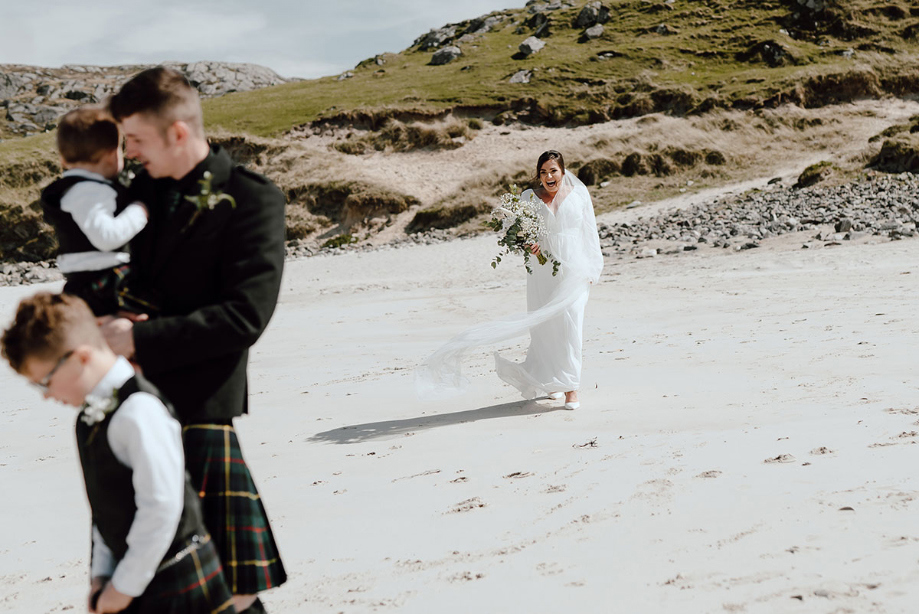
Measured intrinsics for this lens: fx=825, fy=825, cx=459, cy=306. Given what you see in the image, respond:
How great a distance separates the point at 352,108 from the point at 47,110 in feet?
222

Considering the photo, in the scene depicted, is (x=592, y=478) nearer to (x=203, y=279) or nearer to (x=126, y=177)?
(x=203, y=279)

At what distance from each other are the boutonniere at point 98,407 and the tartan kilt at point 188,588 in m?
0.45

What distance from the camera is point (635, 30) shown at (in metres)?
66.4

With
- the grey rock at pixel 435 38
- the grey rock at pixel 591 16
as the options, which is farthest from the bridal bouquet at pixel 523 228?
the grey rock at pixel 435 38

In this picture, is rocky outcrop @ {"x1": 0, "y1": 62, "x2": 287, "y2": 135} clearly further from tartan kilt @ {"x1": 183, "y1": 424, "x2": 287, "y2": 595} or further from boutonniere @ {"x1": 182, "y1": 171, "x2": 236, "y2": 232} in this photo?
tartan kilt @ {"x1": 183, "y1": 424, "x2": 287, "y2": 595}

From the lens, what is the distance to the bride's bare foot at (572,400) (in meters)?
7.35

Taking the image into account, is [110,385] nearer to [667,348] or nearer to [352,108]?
[667,348]

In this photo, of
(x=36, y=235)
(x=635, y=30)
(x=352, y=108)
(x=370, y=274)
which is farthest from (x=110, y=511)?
(x=635, y=30)

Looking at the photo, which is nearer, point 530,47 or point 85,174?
point 85,174

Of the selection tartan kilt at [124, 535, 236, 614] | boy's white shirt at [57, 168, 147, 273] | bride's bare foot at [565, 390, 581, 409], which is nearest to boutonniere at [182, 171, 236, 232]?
boy's white shirt at [57, 168, 147, 273]

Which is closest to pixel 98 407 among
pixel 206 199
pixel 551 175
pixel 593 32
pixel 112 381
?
pixel 112 381

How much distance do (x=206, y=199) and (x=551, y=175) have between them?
5.64 m

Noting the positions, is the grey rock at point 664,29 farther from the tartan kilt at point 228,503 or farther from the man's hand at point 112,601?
the man's hand at point 112,601

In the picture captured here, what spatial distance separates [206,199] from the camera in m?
2.35
